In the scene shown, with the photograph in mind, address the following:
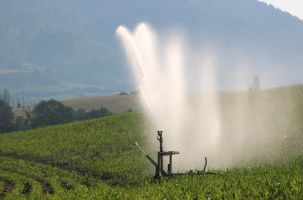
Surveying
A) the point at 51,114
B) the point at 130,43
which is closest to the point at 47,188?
the point at 130,43

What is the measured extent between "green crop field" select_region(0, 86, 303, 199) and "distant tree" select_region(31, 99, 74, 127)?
64508 millimetres

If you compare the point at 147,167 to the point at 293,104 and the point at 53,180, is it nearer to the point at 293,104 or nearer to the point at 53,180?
the point at 53,180

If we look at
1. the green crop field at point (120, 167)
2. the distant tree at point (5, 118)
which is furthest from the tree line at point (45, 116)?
the green crop field at point (120, 167)

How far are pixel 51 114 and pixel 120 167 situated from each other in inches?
4099

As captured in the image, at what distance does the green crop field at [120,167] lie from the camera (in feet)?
96.4

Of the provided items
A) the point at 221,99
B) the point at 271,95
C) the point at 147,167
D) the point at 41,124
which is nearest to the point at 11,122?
the point at 41,124

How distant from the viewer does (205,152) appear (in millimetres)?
53250

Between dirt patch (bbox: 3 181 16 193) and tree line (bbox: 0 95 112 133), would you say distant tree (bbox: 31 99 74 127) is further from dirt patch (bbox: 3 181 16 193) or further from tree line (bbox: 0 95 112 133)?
dirt patch (bbox: 3 181 16 193)

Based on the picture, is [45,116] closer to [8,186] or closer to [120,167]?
[120,167]

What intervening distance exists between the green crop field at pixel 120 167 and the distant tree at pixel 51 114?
6451 centimetres

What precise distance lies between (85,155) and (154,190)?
3162cm

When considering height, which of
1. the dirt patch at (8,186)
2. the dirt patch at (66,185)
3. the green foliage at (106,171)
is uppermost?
the green foliage at (106,171)

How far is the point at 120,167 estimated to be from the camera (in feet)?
174

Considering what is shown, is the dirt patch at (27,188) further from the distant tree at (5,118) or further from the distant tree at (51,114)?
the distant tree at (5,118)
